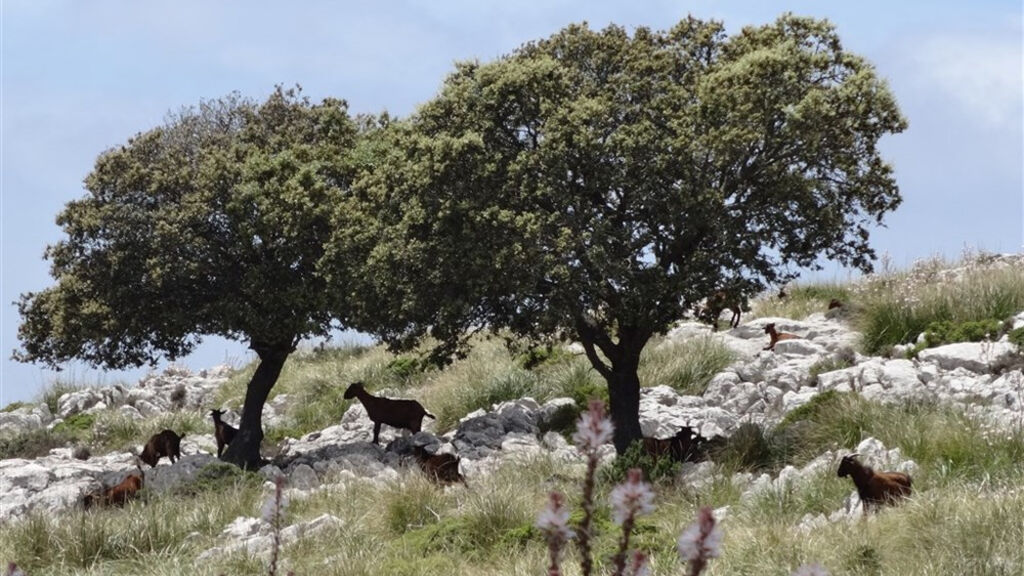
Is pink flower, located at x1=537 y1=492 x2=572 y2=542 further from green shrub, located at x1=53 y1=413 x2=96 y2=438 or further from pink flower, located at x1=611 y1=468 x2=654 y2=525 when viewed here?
green shrub, located at x1=53 y1=413 x2=96 y2=438

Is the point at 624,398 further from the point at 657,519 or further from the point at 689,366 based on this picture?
the point at 657,519

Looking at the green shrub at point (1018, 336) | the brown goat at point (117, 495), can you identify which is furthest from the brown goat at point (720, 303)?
the brown goat at point (117, 495)

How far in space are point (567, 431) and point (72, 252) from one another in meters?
8.82

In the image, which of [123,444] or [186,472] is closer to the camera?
[186,472]

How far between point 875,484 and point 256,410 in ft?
43.9

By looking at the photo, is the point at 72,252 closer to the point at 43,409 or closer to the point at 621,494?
the point at 43,409

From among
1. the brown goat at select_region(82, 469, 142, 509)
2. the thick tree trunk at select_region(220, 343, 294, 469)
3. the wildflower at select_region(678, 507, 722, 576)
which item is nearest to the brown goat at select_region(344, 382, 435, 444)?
the thick tree trunk at select_region(220, 343, 294, 469)

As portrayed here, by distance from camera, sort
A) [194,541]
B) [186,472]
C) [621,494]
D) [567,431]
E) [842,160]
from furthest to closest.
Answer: [567,431], [186,472], [842,160], [194,541], [621,494]

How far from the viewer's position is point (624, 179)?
57.9 feet

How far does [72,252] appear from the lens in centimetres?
2288

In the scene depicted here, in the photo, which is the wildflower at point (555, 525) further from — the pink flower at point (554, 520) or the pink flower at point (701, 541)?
the pink flower at point (701, 541)

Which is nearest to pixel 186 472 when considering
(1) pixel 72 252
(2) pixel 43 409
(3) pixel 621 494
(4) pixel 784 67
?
(1) pixel 72 252

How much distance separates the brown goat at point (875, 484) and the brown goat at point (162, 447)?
44.2 feet

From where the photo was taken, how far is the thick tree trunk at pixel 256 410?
76.8 feet
